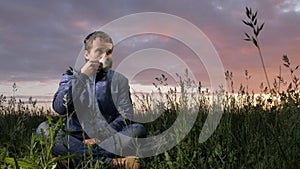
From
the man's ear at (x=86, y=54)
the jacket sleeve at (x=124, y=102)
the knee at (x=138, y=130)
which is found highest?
the man's ear at (x=86, y=54)

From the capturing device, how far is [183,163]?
2271 millimetres

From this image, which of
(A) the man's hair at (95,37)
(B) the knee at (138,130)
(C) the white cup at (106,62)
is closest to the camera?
(B) the knee at (138,130)

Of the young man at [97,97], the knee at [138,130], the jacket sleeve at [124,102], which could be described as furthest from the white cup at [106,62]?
the knee at [138,130]

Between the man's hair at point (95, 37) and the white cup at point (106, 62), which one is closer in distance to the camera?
the white cup at point (106, 62)

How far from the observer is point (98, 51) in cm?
367

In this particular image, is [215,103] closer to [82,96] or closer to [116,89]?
[116,89]

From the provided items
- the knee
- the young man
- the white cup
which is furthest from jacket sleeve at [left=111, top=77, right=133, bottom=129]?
the white cup

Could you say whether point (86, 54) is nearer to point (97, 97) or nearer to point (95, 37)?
point (95, 37)

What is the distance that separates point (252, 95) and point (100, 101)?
1647 mm

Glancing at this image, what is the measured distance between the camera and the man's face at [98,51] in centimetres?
365

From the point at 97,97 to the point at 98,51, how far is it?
463 mm

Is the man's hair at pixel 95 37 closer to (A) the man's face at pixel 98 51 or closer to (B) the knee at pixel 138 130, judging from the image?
(A) the man's face at pixel 98 51

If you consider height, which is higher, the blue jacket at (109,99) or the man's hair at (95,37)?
the man's hair at (95,37)

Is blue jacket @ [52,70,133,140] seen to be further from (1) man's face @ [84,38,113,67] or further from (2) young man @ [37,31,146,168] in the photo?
(1) man's face @ [84,38,113,67]
